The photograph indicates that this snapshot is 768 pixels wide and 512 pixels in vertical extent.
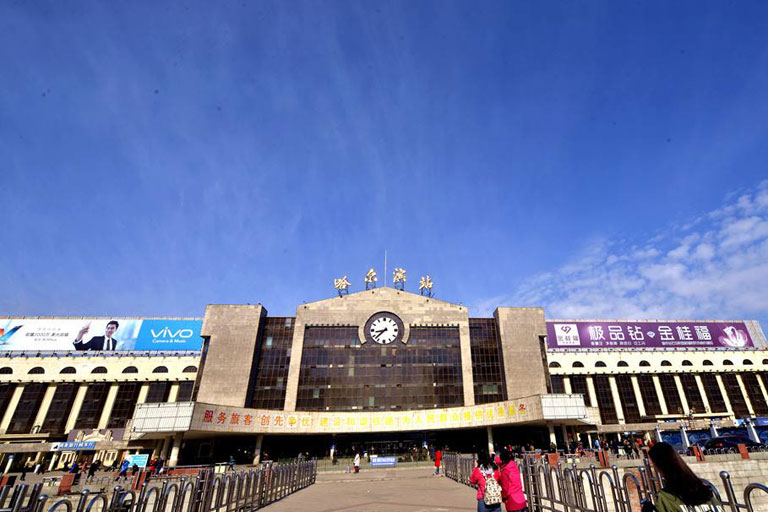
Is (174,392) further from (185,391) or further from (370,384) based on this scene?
(370,384)

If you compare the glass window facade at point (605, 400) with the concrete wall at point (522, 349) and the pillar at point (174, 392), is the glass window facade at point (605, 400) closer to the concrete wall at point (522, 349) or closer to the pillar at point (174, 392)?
the concrete wall at point (522, 349)

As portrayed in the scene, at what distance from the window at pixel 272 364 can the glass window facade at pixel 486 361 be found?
77.3ft

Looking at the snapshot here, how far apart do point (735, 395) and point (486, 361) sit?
39134 millimetres

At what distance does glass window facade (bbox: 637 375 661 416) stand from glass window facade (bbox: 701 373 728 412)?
7.96m

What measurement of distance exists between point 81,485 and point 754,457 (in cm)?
4085

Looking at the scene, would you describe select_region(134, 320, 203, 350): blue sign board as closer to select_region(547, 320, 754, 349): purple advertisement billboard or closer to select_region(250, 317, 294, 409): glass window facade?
select_region(250, 317, 294, 409): glass window facade

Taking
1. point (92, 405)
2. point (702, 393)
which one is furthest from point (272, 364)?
point (702, 393)

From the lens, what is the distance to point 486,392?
48312 mm

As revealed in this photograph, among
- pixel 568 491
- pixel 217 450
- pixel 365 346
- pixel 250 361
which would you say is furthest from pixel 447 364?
pixel 568 491

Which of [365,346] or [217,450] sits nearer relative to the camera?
[217,450]

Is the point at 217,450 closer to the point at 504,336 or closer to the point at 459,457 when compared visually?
the point at 459,457

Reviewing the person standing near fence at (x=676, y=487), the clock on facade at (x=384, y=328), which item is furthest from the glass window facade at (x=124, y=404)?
the person standing near fence at (x=676, y=487)

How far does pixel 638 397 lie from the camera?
181ft

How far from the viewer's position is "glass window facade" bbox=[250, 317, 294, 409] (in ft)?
154
